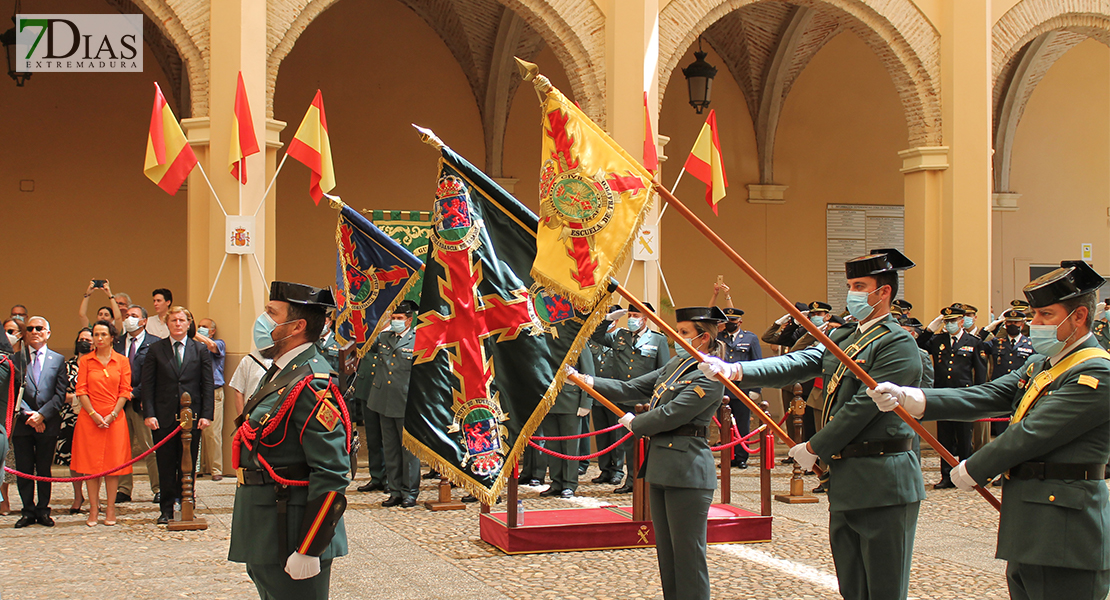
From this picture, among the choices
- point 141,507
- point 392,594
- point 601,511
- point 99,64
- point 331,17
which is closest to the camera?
point 392,594

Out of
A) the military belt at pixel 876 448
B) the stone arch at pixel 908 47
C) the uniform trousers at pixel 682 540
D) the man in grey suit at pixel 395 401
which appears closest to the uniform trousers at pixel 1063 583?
the military belt at pixel 876 448

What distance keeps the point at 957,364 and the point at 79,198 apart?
1118cm

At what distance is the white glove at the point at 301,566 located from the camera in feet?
11.2

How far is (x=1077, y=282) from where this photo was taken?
3500 millimetres

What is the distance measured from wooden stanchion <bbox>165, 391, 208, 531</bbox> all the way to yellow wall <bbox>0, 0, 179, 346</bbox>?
22.1ft

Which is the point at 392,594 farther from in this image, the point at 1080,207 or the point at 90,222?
the point at 1080,207

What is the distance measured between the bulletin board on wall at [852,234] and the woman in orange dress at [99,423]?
483 inches

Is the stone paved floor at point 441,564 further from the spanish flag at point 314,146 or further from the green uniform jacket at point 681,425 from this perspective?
the spanish flag at point 314,146

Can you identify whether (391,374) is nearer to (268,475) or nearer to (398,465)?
(398,465)

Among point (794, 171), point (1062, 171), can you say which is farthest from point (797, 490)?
point (1062, 171)

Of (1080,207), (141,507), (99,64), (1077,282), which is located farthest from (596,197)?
(1080,207)

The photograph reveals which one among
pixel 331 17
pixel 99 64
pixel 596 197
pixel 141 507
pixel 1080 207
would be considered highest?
pixel 331 17

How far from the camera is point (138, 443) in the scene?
9.18m

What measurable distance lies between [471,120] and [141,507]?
27.9 feet
